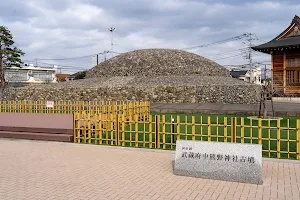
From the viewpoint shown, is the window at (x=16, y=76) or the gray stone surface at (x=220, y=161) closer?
the gray stone surface at (x=220, y=161)

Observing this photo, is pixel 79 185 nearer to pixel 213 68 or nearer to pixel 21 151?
pixel 21 151

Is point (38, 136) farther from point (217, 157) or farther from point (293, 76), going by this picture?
point (293, 76)

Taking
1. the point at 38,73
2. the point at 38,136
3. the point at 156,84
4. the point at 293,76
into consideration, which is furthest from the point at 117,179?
the point at 38,73

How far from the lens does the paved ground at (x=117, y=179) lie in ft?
15.3

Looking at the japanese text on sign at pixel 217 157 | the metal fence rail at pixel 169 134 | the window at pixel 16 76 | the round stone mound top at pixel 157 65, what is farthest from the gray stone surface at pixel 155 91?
the window at pixel 16 76

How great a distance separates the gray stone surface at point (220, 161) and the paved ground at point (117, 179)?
0.15 meters

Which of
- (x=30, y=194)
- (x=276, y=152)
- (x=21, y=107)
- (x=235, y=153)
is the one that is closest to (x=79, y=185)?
(x=30, y=194)

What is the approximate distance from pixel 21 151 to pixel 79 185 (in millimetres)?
3611

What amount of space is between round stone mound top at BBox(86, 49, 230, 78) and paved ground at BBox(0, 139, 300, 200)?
22018 mm

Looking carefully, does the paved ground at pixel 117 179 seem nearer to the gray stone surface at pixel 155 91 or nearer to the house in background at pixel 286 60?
the gray stone surface at pixel 155 91

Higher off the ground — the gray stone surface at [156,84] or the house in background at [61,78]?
the house in background at [61,78]

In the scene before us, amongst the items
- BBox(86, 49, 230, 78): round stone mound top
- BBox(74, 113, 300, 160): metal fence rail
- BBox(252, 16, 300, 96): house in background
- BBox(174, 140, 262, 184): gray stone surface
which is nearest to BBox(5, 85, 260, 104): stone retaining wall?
BBox(252, 16, 300, 96): house in background

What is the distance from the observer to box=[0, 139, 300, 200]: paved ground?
466cm

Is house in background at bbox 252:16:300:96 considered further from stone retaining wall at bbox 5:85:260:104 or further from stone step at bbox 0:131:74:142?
stone step at bbox 0:131:74:142
